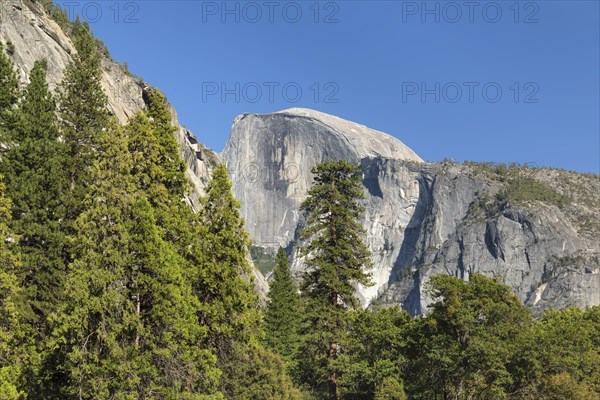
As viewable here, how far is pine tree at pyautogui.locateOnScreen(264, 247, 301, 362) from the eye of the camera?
60.8m

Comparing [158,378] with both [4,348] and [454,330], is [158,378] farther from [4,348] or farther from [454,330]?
[454,330]

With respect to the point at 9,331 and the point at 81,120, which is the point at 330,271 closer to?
the point at 9,331

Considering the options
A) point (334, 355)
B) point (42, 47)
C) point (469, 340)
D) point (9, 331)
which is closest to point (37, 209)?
point (9, 331)

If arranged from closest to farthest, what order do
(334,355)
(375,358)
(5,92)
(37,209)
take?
(37,209)
(5,92)
(334,355)
(375,358)

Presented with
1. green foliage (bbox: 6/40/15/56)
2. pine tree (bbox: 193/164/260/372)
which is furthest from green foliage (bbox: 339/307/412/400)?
green foliage (bbox: 6/40/15/56)

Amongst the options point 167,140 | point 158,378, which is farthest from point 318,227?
point 158,378

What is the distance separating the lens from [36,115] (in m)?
27.8

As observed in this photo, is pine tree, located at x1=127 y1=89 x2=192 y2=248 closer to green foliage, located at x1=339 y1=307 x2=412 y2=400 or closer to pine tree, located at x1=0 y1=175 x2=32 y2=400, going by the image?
pine tree, located at x1=0 y1=175 x2=32 y2=400

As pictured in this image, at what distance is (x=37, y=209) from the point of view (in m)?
26.2

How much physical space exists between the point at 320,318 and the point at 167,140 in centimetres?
1177

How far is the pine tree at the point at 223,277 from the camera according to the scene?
938 inches

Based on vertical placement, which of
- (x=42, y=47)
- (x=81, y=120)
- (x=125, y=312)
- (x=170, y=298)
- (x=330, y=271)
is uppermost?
(x=42, y=47)

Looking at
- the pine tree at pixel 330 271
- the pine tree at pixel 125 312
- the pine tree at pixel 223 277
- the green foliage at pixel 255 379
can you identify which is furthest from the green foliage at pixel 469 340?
the pine tree at pixel 125 312

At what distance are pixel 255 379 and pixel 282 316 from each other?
27.8 meters
